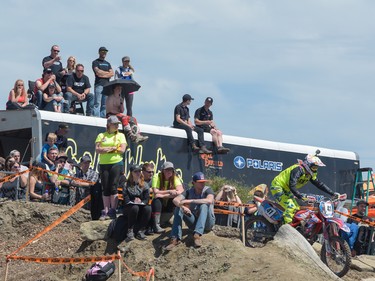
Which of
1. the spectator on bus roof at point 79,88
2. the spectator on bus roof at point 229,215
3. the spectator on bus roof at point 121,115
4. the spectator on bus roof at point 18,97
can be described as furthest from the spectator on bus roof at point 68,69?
the spectator on bus roof at point 229,215

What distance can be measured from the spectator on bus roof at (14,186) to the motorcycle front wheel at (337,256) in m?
6.68

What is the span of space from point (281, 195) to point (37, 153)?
20.1 ft

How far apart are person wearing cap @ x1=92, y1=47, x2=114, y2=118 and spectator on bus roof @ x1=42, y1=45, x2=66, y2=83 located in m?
0.88

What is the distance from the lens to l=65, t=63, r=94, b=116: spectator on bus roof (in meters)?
21.5

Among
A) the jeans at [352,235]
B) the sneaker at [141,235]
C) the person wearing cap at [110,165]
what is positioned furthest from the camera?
the jeans at [352,235]

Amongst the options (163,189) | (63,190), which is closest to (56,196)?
(63,190)

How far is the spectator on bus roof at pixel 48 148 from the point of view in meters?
19.3

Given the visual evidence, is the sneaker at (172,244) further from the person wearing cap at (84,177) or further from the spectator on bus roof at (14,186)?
the spectator on bus roof at (14,186)

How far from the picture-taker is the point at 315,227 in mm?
16172

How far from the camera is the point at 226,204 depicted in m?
17.6

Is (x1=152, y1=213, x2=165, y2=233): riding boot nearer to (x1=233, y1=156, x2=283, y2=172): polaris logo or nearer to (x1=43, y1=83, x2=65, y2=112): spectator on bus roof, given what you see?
(x1=43, y1=83, x2=65, y2=112): spectator on bus roof

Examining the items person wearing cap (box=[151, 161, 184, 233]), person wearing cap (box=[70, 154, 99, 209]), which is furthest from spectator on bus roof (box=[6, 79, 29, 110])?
person wearing cap (box=[151, 161, 184, 233])

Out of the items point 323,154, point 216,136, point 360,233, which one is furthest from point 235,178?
point 360,233

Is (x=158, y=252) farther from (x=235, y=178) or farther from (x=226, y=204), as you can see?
(x=235, y=178)
